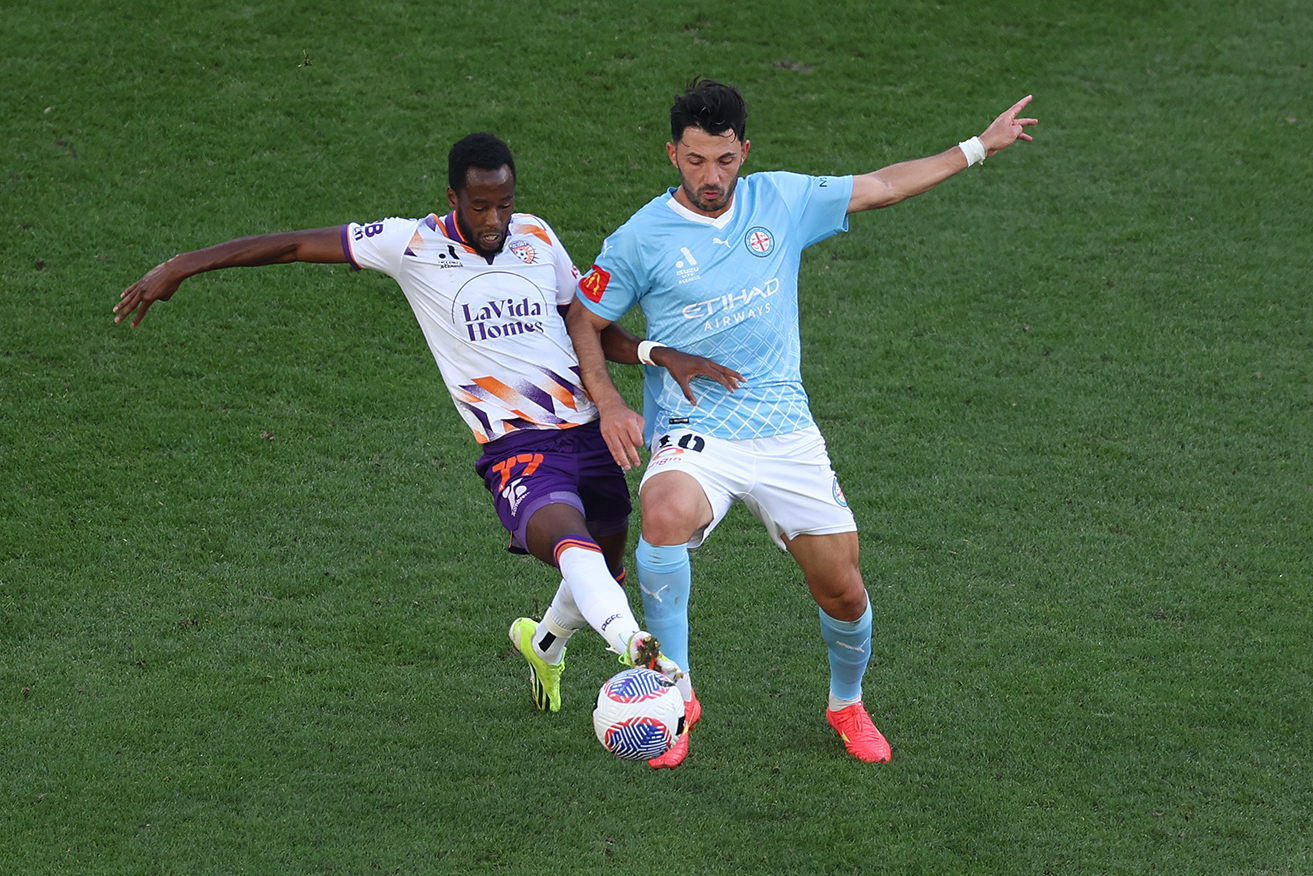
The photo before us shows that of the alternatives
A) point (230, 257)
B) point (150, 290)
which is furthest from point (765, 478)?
point (150, 290)

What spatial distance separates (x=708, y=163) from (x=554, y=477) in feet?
4.43

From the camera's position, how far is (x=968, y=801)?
17.4 ft

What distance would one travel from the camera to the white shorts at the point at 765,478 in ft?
16.8

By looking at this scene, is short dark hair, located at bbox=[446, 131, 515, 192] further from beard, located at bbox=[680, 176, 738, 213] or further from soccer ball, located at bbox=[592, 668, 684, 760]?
soccer ball, located at bbox=[592, 668, 684, 760]

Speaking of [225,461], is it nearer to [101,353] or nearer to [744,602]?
[101,353]

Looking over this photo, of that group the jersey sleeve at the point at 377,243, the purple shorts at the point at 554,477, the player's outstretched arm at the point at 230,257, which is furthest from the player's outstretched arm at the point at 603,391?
the player's outstretched arm at the point at 230,257

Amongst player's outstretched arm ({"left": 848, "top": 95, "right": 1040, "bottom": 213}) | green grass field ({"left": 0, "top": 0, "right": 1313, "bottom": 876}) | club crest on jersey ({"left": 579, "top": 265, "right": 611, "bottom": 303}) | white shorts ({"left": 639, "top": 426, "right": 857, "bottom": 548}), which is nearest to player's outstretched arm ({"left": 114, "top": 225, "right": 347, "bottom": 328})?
Answer: club crest on jersey ({"left": 579, "top": 265, "right": 611, "bottom": 303})

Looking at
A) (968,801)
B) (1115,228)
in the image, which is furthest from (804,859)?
(1115,228)

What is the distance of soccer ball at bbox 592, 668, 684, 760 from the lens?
4.42 metres

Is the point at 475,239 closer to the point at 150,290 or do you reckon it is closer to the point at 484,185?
the point at 484,185

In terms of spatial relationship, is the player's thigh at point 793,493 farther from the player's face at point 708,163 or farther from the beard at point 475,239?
the beard at point 475,239

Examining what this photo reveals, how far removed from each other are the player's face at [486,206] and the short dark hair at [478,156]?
0.02 meters

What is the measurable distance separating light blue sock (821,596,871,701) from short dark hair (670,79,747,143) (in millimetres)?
1998

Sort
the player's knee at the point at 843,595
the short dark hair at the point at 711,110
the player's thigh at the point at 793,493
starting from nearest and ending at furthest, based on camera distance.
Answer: the short dark hair at the point at 711,110
the player's thigh at the point at 793,493
the player's knee at the point at 843,595
